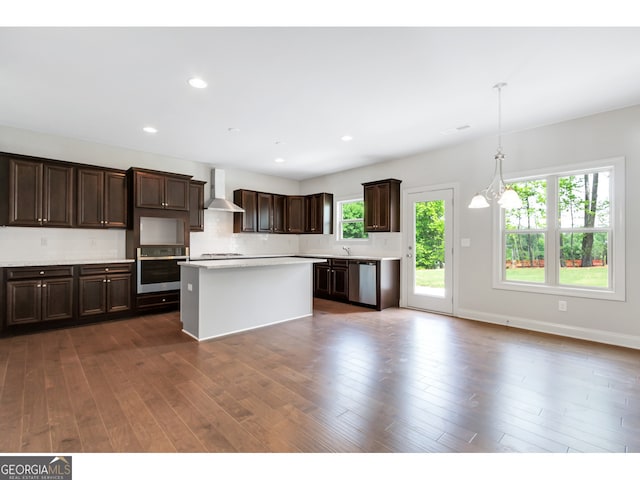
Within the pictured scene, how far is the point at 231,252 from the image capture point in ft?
22.1

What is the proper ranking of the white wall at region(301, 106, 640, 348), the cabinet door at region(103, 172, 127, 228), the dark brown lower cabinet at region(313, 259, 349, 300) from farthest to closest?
1. the dark brown lower cabinet at region(313, 259, 349, 300)
2. the cabinet door at region(103, 172, 127, 228)
3. the white wall at region(301, 106, 640, 348)

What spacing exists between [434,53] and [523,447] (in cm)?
283

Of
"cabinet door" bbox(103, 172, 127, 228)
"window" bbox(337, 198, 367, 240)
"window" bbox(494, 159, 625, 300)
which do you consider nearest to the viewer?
"window" bbox(494, 159, 625, 300)

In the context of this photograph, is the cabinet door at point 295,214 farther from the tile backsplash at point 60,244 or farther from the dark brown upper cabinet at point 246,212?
the tile backsplash at point 60,244

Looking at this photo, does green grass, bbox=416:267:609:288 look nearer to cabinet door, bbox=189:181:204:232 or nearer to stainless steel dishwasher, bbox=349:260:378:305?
stainless steel dishwasher, bbox=349:260:378:305

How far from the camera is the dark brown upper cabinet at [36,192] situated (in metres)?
4.02

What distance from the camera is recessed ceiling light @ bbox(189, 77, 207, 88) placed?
2.96 meters

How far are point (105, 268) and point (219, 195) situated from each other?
2.50 meters

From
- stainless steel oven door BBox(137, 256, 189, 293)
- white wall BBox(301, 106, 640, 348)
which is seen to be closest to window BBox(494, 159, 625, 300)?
white wall BBox(301, 106, 640, 348)

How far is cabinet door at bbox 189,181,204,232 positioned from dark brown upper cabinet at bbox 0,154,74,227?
71.3 inches

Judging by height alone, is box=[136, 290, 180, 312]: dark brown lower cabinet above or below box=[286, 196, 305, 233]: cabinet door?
below

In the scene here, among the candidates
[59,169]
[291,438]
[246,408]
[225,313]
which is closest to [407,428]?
[291,438]

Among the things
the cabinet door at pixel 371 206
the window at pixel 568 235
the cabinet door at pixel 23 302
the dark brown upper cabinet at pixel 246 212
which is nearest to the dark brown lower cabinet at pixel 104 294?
the cabinet door at pixel 23 302

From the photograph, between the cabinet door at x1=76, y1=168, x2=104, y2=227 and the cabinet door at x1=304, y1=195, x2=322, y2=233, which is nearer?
the cabinet door at x1=76, y1=168, x2=104, y2=227
